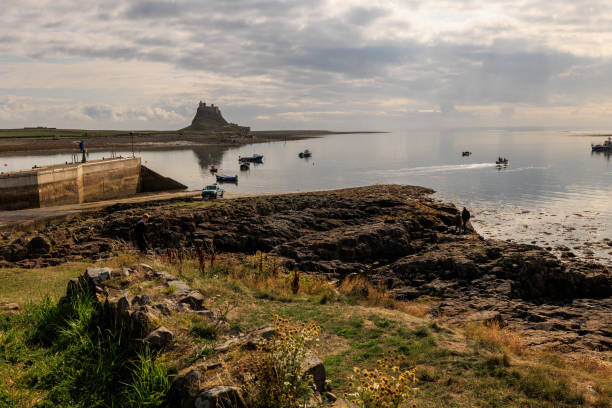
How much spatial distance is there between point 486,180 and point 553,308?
203 ft

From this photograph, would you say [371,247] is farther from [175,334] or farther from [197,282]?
[175,334]

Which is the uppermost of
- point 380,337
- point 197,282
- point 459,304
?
point 197,282

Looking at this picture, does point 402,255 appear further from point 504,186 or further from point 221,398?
point 504,186

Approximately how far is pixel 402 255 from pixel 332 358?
1939 centimetres

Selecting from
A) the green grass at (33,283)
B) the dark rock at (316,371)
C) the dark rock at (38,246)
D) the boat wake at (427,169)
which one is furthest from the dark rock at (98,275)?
the boat wake at (427,169)

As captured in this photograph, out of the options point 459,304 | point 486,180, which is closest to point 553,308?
point 459,304

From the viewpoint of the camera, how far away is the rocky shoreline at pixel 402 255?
1616cm

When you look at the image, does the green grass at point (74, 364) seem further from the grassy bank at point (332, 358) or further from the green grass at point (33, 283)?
the green grass at point (33, 283)

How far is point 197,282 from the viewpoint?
11469 millimetres

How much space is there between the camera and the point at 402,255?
87.7 feet

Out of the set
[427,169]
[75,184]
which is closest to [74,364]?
[75,184]

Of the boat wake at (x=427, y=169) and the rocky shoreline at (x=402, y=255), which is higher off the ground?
the boat wake at (x=427, y=169)

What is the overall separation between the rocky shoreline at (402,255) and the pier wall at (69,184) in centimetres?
859

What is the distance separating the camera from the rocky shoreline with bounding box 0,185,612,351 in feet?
53.0
